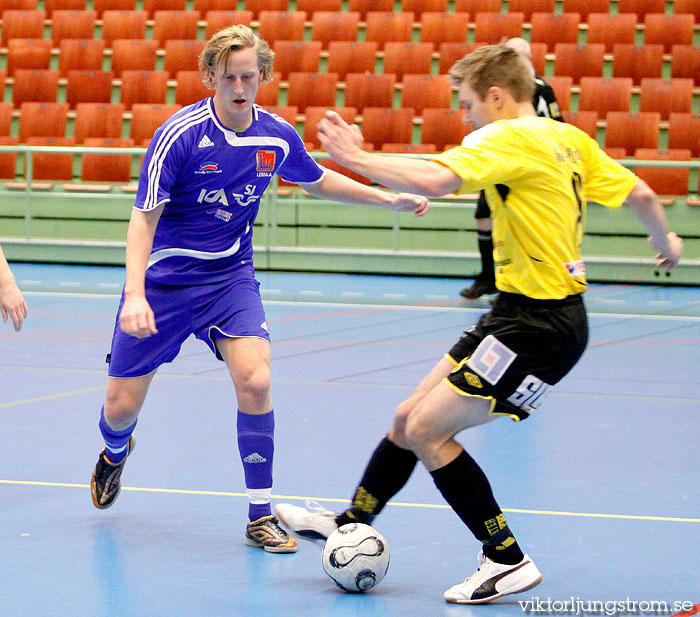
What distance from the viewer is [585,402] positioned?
6117 millimetres

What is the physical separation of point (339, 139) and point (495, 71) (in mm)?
517

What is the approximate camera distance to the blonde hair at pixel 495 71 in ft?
10.4

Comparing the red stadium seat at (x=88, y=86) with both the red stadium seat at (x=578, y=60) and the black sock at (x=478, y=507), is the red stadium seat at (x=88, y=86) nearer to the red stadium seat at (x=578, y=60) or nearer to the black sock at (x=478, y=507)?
the red stadium seat at (x=578, y=60)

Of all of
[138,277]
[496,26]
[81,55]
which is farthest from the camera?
[81,55]

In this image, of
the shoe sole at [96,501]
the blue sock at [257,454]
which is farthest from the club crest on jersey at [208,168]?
the shoe sole at [96,501]

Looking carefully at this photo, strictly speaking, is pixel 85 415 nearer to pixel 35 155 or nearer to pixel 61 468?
pixel 61 468

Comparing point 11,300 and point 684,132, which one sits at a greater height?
point 11,300

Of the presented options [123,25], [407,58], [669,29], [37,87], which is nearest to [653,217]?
[407,58]

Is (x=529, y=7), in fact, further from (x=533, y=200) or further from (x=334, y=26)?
(x=533, y=200)

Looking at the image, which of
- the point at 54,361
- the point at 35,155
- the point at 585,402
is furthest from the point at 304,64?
the point at 585,402

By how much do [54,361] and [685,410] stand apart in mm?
3908

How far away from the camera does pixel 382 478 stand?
346 cm

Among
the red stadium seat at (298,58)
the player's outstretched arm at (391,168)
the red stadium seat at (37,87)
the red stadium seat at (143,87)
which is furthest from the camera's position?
the red stadium seat at (37,87)

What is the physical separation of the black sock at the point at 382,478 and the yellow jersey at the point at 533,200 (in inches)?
23.7
